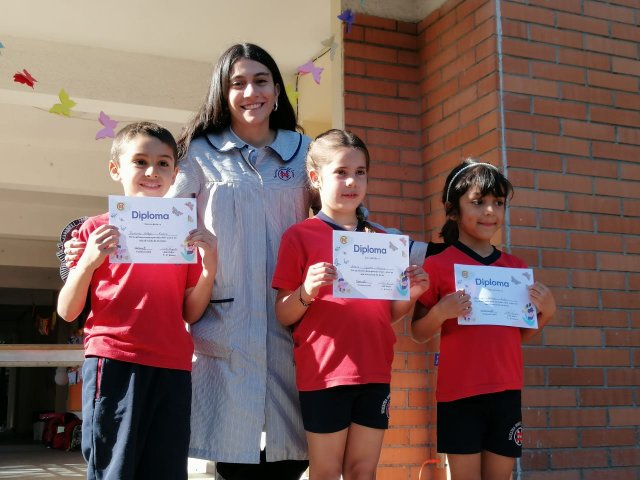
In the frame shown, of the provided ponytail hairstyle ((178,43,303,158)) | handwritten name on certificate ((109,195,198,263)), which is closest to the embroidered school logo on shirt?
ponytail hairstyle ((178,43,303,158))

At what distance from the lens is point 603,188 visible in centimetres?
395

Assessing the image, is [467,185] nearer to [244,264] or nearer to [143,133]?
[244,264]

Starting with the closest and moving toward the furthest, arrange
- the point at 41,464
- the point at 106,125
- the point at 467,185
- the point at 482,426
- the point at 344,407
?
the point at 344,407 → the point at 482,426 → the point at 467,185 → the point at 106,125 → the point at 41,464

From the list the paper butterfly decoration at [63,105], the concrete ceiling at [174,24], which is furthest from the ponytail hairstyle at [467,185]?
the paper butterfly decoration at [63,105]

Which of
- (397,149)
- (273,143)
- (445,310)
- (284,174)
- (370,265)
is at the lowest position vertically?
(445,310)

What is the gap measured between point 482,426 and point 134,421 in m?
1.12

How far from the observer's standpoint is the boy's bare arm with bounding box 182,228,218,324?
2230 mm

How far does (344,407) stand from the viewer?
7.45 ft

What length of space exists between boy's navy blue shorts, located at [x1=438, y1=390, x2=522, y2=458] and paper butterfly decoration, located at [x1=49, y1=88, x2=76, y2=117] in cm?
395

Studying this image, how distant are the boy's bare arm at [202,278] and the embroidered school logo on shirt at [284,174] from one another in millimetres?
328

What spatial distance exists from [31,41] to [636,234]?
442 cm

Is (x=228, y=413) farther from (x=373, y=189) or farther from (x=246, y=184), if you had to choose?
(x=373, y=189)

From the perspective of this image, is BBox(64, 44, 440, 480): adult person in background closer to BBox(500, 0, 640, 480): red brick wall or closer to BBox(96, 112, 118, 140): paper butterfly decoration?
BBox(500, 0, 640, 480): red brick wall

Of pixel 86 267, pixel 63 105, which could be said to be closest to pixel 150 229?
pixel 86 267
